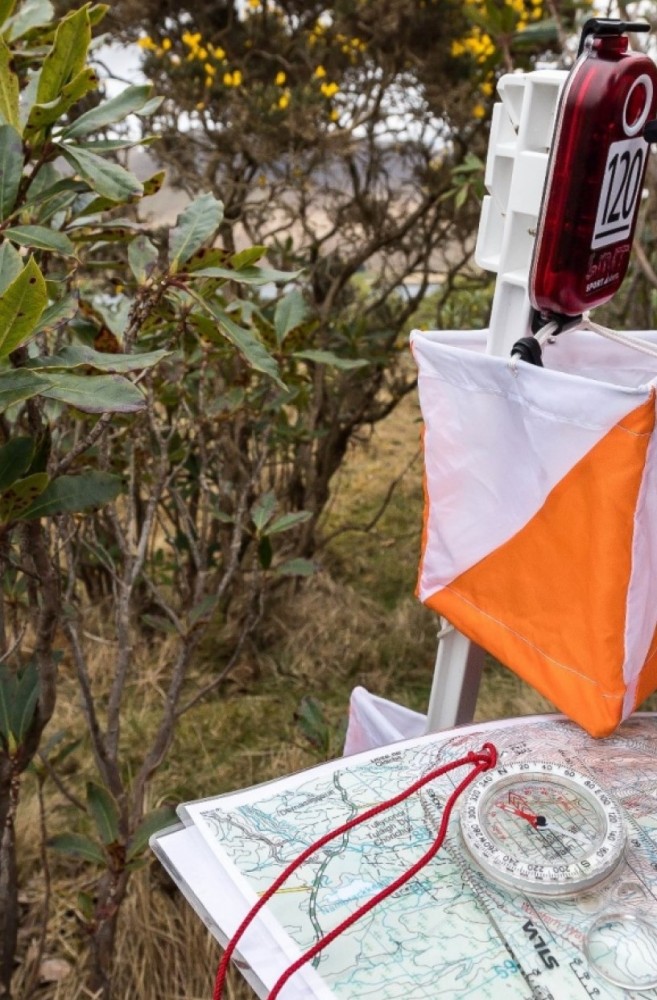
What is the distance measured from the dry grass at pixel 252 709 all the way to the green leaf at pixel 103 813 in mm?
262

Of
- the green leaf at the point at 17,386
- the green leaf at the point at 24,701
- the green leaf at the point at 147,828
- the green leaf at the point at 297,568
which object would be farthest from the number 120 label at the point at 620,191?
the green leaf at the point at 297,568

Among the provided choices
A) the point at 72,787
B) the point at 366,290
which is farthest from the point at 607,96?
the point at 366,290

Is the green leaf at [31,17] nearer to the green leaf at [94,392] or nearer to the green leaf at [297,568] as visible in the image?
the green leaf at [94,392]

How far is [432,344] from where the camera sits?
3.11 feet

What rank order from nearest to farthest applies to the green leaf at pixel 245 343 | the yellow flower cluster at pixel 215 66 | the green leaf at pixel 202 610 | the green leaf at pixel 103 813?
the green leaf at pixel 245 343
the green leaf at pixel 103 813
the green leaf at pixel 202 610
the yellow flower cluster at pixel 215 66

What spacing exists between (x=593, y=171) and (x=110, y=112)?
0.58 metres

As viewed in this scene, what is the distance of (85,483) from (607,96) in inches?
27.6

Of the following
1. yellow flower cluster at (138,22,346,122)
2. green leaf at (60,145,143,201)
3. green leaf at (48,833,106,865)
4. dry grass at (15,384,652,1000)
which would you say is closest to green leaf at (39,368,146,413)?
green leaf at (60,145,143,201)

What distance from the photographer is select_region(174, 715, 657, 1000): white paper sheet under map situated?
69 cm

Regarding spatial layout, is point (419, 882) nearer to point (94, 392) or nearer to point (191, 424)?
point (94, 392)

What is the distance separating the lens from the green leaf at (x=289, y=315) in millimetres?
1574

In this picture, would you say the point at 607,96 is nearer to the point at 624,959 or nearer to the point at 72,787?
the point at 624,959

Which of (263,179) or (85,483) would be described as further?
(263,179)

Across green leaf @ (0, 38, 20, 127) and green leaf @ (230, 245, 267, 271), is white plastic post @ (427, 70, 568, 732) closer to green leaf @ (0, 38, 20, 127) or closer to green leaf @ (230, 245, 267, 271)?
green leaf @ (230, 245, 267, 271)
